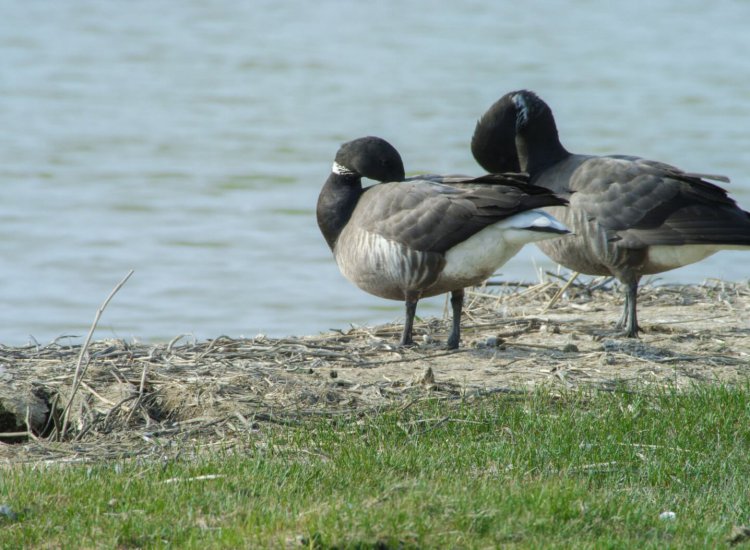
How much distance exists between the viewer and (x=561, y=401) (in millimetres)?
6578

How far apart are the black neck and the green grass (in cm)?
Answer: 222

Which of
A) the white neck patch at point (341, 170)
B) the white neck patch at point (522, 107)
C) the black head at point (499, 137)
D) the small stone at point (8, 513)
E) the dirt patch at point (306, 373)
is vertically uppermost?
the white neck patch at point (522, 107)

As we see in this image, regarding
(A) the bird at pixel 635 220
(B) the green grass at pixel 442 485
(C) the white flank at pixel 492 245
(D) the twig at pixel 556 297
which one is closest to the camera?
(B) the green grass at pixel 442 485

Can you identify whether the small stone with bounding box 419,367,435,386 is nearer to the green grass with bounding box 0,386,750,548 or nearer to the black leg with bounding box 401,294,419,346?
the green grass with bounding box 0,386,750,548

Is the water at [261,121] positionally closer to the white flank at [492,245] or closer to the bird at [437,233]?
the bird at [437,233]

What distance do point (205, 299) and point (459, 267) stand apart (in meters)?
5.29

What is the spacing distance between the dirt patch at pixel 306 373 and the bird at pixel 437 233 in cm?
45

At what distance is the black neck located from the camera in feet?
27.2

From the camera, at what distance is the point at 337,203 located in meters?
8.33

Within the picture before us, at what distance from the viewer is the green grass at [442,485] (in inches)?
177

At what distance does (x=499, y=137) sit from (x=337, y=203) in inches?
64.1

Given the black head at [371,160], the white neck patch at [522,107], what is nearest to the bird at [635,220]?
the white neck patch at [522,107]

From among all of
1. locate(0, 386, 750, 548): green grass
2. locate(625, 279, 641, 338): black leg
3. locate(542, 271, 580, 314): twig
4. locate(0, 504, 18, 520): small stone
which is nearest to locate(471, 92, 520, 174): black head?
locate(542, 271, 580, 314): twig

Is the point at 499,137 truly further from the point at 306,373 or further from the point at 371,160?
the point at 306,373
